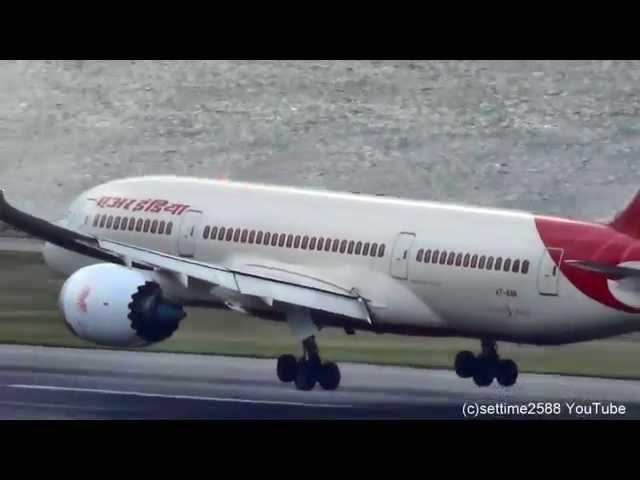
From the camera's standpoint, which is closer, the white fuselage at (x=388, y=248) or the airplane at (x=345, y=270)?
the airplane at (x=345, y=270)

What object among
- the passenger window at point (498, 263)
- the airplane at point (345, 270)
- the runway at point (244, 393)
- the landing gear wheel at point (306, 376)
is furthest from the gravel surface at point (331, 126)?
the landing gear wheel at point (306, 376)

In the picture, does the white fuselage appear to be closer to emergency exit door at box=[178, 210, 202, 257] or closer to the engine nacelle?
emergency exit door at box=[178, 210, 202, 257]

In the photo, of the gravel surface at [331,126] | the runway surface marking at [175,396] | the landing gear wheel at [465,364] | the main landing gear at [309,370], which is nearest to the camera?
the runway surface marking at [175,396]

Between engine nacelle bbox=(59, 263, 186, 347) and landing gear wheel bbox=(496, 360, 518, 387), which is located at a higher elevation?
landing gear wheel bbox=(496, 360, 518, 387)

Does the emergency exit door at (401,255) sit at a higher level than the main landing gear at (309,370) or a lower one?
higher

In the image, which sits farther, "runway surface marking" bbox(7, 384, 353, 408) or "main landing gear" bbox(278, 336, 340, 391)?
"main landing gear" bbox(278, 336, 340, 391)

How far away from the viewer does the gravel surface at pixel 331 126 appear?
5266 centimetres

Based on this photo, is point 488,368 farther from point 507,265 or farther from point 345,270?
point 507,265

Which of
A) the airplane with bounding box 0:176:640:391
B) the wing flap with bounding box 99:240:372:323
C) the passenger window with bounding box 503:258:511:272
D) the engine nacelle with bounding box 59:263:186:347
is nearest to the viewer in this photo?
the airplane with bounding box 0:176:640:391

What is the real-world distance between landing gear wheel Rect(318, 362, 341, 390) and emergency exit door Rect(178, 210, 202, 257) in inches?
145

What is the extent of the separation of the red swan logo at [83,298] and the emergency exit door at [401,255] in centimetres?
584

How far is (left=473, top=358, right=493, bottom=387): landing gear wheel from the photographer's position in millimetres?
50725

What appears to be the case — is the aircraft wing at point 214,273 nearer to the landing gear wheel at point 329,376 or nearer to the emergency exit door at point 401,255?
the emergency exit door at point 401,255

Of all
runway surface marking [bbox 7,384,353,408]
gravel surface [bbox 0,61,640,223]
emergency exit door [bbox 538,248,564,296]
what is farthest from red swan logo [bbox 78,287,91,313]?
emergency exit door [bbox 538,248,564,296]
